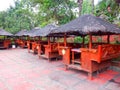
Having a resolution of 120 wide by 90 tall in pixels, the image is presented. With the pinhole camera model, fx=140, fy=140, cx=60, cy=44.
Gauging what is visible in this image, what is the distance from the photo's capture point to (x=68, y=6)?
14859mm

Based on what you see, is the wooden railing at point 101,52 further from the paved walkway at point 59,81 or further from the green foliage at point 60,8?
the green foliage at point 60,8

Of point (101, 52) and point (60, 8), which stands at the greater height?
point (60, 8)

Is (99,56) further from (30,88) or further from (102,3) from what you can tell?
(102,3)

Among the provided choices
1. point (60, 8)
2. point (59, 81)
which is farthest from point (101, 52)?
point (60, 8)

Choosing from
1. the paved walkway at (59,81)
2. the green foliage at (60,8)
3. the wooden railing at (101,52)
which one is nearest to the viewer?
the paved walkway at (59,81)

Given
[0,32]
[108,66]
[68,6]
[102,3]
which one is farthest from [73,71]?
[0,32]

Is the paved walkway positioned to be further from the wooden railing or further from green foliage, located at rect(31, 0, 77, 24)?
green foliage, located at rect(31, 0, 77, 24)

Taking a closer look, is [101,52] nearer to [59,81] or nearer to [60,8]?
[59,81]

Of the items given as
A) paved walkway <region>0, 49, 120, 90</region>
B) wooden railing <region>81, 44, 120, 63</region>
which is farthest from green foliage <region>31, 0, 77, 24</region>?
wooden railing <region>81, 44, 120, 63</region>

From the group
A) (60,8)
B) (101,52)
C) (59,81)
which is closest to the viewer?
(101,52)

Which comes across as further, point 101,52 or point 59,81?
point 59,81

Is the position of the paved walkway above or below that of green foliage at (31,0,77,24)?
below

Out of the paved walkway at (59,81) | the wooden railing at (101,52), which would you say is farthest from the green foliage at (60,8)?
the wooden railing at (101,52)

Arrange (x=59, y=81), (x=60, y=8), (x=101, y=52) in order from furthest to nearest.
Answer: (x=60, y=8), (x=59, y=81), (x=101, y=52)
